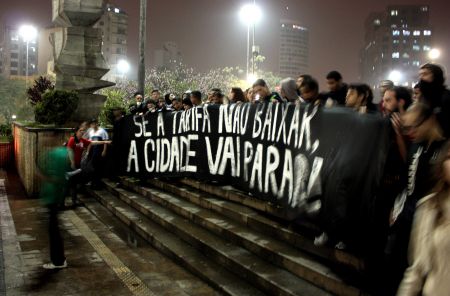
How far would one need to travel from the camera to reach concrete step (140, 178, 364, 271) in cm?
478

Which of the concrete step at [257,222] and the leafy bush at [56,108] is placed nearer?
the concrete step at [257,222]

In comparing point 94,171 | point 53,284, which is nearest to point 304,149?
point 53,284

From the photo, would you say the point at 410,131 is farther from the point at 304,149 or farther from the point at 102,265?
the point at 102,265


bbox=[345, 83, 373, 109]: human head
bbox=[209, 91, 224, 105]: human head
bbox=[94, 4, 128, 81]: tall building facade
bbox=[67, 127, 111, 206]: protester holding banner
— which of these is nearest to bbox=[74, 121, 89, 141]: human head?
bbox=[67, 127, 111, 206]: protester holding banner

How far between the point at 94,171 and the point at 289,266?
23.1ft

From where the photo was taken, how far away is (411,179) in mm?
3678

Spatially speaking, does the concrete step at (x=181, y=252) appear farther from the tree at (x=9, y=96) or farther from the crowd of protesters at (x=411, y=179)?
the tree at (x=9, y=96)

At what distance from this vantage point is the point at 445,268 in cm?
258

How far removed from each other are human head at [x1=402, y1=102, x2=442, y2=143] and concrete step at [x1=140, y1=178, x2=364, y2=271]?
164cm

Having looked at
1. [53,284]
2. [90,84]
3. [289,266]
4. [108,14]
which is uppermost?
[108,14]

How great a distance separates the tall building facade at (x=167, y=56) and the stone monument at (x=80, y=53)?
14689 centimetres

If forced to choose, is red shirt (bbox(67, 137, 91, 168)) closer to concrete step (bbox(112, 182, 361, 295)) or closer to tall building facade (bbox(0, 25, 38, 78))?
concrete step (bbox(112, 182, 361, 295))

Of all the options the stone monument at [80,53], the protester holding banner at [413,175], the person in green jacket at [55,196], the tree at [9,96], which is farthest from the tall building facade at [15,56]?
the protester holding banner at [413,175]

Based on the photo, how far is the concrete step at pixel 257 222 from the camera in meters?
4.78
